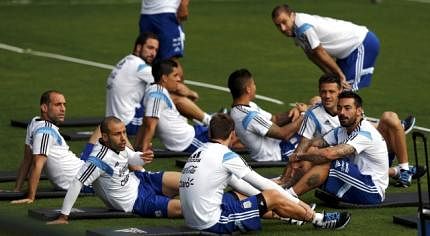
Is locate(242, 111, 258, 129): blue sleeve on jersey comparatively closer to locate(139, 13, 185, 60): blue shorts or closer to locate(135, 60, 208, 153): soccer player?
locate(135, 60, 208, 153): soccer player

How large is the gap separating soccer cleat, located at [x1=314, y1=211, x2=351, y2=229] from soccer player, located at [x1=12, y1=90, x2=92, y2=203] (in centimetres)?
323

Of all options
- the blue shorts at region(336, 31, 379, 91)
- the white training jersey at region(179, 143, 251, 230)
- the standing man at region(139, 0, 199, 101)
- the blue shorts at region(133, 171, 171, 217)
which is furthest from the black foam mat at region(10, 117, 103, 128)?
the white training jersey at region(179, 143, 251, 230)

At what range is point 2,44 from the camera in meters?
27.4

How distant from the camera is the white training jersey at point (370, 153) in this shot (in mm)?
14852

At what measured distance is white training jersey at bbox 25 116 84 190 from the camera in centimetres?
1534

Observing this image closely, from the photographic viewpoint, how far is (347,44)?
1912 cm

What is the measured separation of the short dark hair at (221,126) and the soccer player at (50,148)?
8.94 feet

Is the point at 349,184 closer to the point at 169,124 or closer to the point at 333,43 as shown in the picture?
the point at 169,124

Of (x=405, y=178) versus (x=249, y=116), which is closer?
(x=405, y=178)

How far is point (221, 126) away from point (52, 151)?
2917mm

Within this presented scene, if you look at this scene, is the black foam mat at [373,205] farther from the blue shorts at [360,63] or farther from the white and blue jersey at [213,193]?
the blue shorts at [360,63]

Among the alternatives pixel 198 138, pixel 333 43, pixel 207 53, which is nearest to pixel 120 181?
pixel 198 138

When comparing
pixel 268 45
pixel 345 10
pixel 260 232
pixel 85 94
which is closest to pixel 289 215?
pixel 260 232

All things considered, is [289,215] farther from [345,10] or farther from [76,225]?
[345,10]
